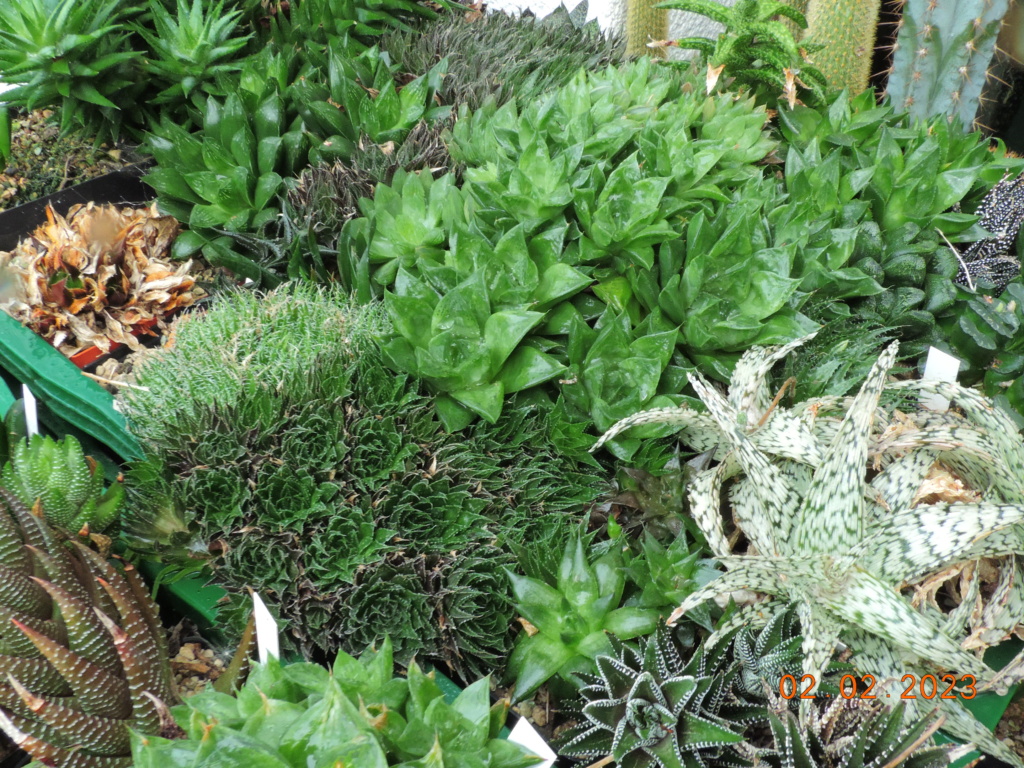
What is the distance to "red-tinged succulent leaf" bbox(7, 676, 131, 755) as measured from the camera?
87 cm

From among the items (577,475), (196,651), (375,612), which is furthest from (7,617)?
(577,475)

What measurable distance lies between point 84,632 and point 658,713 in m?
0.76

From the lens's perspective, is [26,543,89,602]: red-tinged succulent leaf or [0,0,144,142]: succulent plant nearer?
[26,543,89,602]: red-tinged succulent leaf

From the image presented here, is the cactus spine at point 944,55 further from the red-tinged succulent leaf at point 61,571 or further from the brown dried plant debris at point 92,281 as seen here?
the red-tinged succulent leaf at point 61,571

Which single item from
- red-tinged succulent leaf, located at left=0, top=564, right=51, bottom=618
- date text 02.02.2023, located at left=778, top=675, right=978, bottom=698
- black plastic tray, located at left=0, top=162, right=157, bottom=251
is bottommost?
date text 02.02.2023, located at left=778, top=675, right=978, bottom=698

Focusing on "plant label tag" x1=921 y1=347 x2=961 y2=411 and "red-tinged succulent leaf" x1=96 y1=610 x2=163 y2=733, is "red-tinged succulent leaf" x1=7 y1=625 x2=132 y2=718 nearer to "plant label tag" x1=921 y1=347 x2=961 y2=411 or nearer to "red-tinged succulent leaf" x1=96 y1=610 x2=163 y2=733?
"red-tinged succulent leaf" x1=96 y1=610 x2=163 y2=733

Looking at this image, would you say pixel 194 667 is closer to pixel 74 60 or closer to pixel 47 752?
pixel 47 752

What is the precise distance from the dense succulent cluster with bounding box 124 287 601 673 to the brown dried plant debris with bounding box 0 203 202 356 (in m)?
0.50

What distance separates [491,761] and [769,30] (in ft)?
6.09

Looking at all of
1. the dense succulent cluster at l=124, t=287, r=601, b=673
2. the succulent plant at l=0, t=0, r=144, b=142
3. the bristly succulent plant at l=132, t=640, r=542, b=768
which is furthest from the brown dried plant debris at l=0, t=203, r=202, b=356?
the bristly succulent plant at l=132, t=640, r=542, b=768

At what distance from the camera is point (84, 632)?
982mm

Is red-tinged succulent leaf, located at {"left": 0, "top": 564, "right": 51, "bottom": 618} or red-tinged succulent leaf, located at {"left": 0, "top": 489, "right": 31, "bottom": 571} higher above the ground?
red-tinged succulent leaf, located at {"left": 0, "top": 489, "right": 31, "bottom": 571}

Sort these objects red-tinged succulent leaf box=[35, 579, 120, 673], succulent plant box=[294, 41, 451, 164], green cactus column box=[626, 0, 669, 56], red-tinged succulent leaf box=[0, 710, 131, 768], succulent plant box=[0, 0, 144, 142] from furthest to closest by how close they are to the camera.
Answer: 1. green cactus column box=[626, 0, 669, 56]
2. succulent plant box=[294, 41, 451, 164]
3. succulent plant box=[0, 0, 144, 142]
4. red-tinged succulent leaf box=[35, 579, 120, 673]
5. red-tinged succulent leaf box=[0, 710, 131, 768]

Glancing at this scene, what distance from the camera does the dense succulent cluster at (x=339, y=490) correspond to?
3.93 feet
